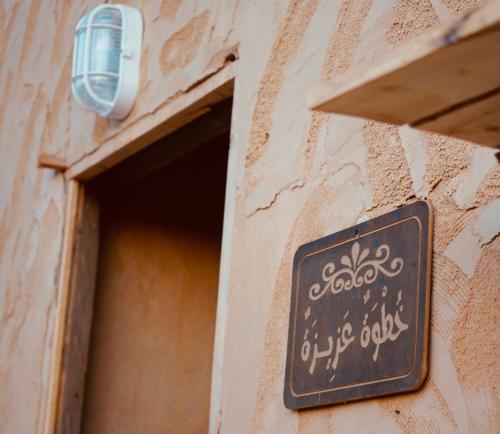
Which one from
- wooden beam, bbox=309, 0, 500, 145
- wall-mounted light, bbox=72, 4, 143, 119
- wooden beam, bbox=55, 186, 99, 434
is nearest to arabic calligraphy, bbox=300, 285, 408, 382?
wooden beam, bbox=309, 0, 500, 145

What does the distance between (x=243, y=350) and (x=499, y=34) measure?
132 cm

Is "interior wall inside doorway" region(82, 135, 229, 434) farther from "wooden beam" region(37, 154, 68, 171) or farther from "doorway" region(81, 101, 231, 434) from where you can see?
"wooden beam" region(37, 154, 68, 171)

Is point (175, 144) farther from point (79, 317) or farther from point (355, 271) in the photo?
point (355, 271)

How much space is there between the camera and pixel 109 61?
123 inches

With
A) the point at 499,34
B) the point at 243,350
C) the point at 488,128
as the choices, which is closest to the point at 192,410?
the point at 243,350

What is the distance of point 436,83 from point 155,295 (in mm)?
2368

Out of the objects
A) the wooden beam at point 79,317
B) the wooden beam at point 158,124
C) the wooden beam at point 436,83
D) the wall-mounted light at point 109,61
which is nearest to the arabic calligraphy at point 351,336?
the wooden beam at point 436,83

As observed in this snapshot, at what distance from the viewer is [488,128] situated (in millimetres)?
1406

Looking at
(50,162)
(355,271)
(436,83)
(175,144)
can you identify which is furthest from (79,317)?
(436,83)

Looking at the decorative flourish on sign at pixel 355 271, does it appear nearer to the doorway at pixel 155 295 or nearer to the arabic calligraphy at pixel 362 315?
the arabic calligraphy at pixel 362 315

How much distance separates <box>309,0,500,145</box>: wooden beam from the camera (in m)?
1.15

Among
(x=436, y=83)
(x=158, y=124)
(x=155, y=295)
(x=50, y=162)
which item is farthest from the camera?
(x=155, y=295)

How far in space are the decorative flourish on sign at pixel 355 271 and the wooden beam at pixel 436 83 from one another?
499 millimetres

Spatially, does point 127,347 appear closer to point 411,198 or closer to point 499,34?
point 411,198
